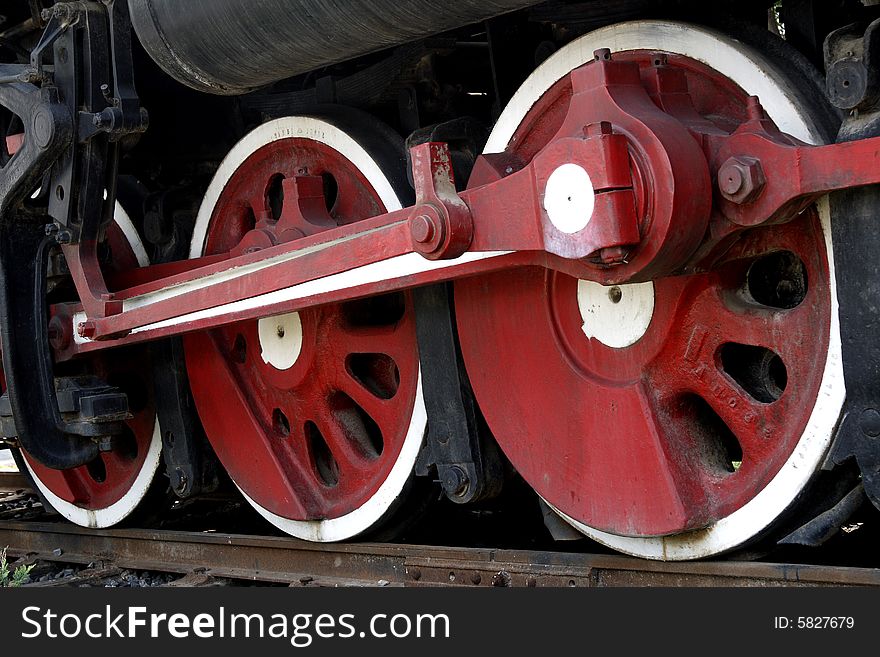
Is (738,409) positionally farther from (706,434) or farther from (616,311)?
(616,311)

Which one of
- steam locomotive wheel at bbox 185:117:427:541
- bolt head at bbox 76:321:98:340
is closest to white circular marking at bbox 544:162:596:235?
steam locomotive wheel at bbox 185:117:427:541

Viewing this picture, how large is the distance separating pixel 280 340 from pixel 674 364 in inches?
45.9

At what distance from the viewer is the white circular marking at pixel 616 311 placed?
6.93ft

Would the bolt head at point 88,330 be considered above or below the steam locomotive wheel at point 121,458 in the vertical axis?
above

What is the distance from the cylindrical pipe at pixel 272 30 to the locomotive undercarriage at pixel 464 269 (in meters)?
0.01

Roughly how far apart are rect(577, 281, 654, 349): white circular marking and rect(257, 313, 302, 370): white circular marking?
0.89 meters

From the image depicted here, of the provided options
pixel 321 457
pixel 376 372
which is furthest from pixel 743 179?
pixel 321 457

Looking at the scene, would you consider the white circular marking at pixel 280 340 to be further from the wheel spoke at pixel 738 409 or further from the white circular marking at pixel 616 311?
the wheel spoke at pixel 738 409

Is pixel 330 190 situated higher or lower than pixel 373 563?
higher

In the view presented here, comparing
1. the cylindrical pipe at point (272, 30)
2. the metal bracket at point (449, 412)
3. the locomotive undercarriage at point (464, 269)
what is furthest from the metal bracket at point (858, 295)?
the metal bracket at point (449, 412)

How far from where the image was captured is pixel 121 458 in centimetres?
354

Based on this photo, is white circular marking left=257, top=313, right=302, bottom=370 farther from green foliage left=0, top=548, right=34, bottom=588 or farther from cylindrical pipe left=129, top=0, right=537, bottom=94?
green foliage left=0, top=548, right=34, bottom=588

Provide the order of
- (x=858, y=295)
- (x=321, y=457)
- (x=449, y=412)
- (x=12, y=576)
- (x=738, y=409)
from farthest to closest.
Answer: (x=12, y=576) → (x=321, y=457) → (x=449, y=412) → (x=738, y=409) → (x=858, y=295)
